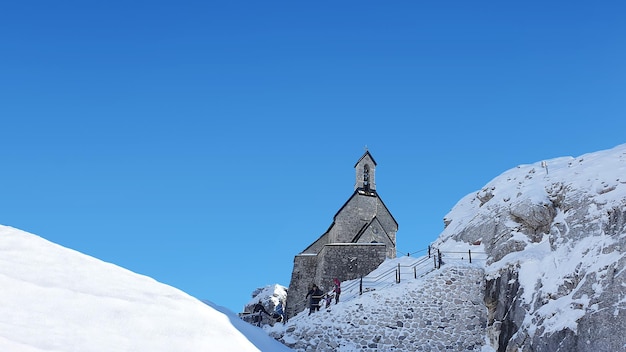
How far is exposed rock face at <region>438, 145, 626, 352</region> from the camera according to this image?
1534cm

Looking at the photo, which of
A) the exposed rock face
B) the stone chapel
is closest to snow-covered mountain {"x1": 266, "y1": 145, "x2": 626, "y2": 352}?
the exposed rock face

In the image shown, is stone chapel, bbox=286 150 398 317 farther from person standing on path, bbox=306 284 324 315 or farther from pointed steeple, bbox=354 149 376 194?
person standing on path, bbox=306 284 324 315

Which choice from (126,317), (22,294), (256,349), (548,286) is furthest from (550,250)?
(22,294)

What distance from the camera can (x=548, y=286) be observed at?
1748cm

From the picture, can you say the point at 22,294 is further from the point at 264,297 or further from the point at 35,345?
the point at 264,297

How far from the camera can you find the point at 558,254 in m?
18.2

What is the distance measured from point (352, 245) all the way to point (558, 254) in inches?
493

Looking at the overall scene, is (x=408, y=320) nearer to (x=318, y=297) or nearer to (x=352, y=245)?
(x=318, y=297)

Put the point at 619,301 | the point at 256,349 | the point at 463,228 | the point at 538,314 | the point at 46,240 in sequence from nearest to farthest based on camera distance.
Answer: the point at 256,349 < the point at 46,240 < the point at 619,301 < the point at 538,314 < the point at 463,228

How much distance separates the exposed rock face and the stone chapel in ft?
20.8

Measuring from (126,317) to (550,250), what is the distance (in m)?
14.1

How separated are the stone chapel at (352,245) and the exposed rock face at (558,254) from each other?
20.8 ft

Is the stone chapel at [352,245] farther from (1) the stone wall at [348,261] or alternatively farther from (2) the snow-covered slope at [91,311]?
(2) the snow-covered slope at [91,311]

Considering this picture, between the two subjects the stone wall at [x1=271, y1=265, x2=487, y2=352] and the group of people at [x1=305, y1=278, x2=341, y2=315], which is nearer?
the stone wall at [x1=271, y1=265, x2=487, y2=352]
